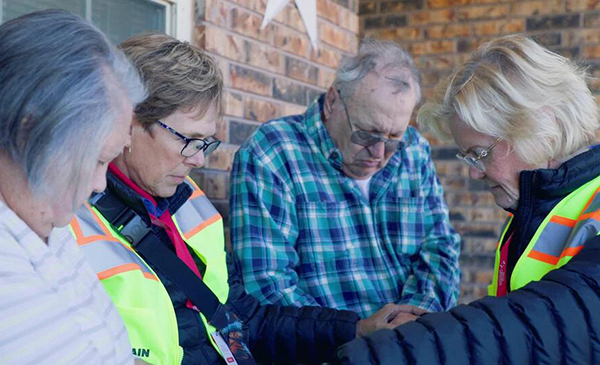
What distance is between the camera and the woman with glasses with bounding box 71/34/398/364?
1.78 m

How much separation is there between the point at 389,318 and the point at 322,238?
46 cm

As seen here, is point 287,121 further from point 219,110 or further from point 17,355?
point 17,355

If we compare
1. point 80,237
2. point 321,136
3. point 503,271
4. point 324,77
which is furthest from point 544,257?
point 324,77

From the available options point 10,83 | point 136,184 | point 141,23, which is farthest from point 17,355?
point 141,23

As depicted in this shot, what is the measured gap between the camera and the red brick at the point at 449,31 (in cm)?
526

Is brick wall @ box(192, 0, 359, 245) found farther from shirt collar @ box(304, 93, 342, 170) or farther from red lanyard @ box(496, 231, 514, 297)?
red lanyard @ box(496, 231, 514, 297)

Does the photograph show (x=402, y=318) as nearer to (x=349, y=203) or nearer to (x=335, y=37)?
(x=349, y=203)

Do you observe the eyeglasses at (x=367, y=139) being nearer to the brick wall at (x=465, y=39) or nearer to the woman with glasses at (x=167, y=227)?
the woman with glasses at (x=167, y=227)

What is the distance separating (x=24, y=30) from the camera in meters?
1.31

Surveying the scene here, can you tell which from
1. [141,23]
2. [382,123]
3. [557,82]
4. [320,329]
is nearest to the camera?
[557,82]

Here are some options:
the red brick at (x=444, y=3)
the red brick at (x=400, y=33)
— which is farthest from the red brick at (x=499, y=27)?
the red brick at (x=400, y=33)

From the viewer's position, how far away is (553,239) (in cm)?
180

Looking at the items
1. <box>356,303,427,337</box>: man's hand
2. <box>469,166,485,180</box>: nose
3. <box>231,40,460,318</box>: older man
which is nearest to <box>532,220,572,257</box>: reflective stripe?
<box>469,166,485,180</box>: nose

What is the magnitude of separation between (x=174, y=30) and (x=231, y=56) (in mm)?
290
